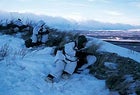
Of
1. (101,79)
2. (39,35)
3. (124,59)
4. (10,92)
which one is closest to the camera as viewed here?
(10,92)

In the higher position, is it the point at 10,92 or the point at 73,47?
the point at 73,47

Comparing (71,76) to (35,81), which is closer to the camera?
(35,81)

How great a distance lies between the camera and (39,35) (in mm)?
16156

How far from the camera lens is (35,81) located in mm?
9695

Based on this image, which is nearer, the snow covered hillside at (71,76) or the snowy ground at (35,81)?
the snowy ground at (35,81)

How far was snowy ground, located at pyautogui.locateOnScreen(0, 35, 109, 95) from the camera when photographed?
29.8 ft

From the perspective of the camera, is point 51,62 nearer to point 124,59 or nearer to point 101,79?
point 101,79

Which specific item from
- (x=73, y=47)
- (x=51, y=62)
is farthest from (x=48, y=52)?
(x=73, y=47)

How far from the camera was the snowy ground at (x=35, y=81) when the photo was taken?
9.07 meters

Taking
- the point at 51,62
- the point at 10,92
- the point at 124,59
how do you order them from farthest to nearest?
the point at 124,59 < the point at 51,62 < the point at 10,92

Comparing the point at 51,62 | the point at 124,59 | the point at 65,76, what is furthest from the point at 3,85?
the point at 124,59

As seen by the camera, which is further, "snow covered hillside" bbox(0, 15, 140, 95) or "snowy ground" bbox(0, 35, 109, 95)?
"snow covered hillside" bbox(0, 15, 140, 95)

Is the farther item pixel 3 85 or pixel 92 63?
pixel 92 63

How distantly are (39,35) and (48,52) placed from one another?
2.84 m
